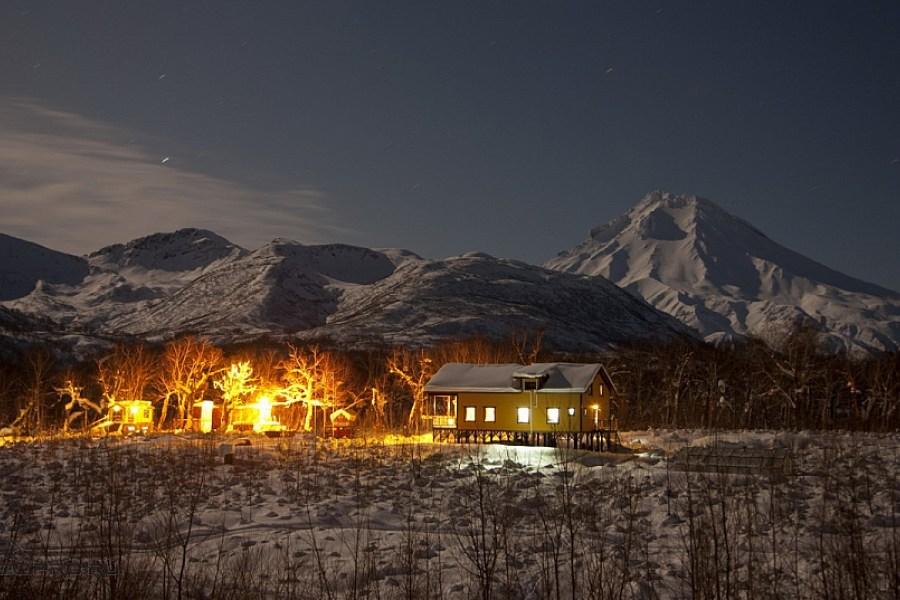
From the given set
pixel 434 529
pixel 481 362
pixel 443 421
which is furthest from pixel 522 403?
pixel 434 529

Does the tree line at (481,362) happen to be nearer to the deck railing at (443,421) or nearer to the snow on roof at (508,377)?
the deck railing at (443,421)

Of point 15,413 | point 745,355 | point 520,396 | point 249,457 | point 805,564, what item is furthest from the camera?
point 745,355

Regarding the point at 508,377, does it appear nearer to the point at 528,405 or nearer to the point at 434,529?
the point at 528,405

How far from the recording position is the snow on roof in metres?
49.6

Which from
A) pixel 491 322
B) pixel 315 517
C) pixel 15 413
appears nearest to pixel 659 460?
pixel 315 517

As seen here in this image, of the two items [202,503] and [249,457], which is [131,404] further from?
[202,503]

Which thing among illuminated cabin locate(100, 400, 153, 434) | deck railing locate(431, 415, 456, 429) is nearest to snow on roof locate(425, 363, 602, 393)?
deck railing locate(431, 415, 456, 429)

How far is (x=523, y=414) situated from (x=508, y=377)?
2551 mm

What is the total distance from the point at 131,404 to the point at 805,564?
163 ft

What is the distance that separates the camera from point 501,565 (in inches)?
549

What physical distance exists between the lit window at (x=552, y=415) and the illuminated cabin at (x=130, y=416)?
24.7m

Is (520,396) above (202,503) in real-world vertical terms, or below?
above

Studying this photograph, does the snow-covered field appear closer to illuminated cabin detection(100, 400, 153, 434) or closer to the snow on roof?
the snow on roof

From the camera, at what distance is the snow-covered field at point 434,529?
11047 mm
